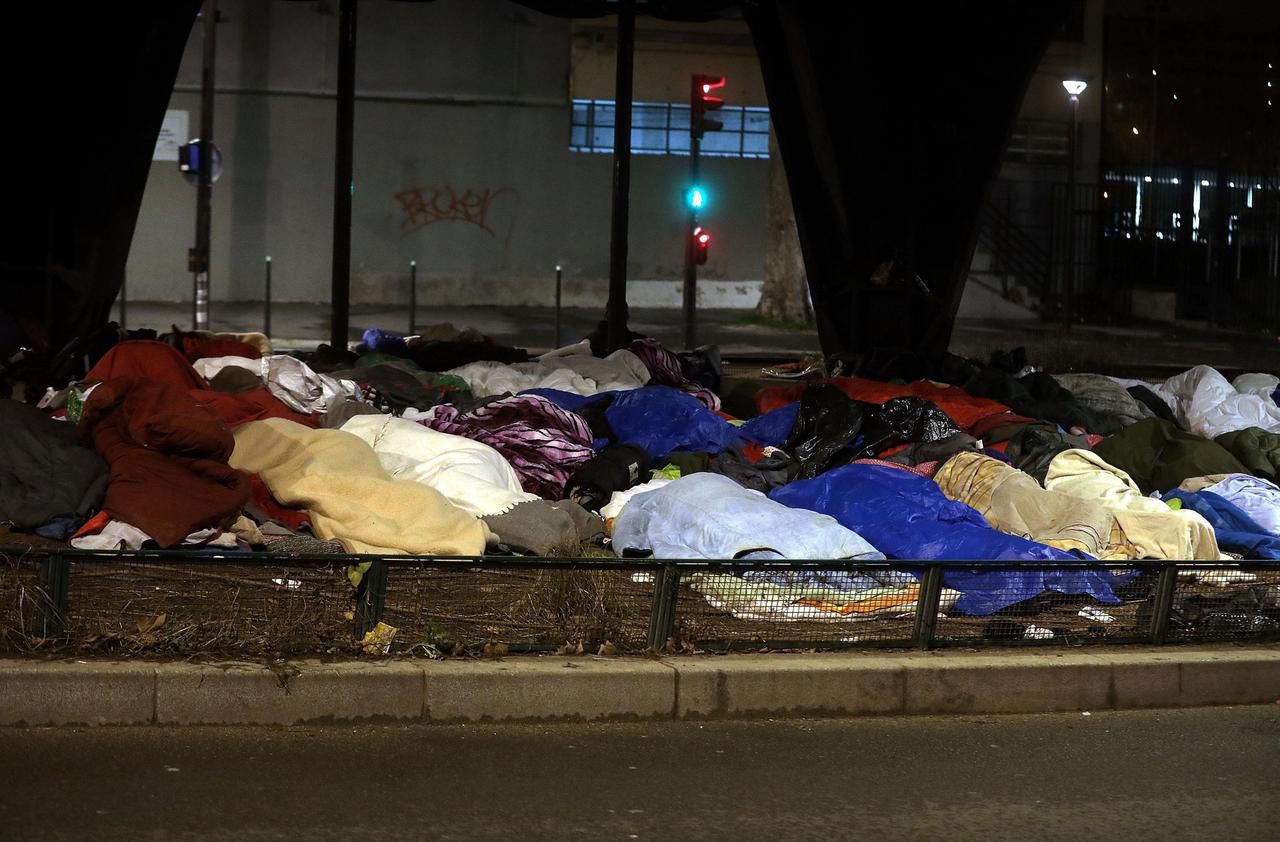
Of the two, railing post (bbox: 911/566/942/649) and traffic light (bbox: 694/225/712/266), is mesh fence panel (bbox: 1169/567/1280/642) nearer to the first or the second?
railing post (bbox: 911/566/942/649)

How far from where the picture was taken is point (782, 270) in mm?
27719

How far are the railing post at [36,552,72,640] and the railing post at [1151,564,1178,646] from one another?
451 centimetres

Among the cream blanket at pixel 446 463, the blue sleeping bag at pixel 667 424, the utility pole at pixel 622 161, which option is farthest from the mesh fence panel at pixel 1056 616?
the utility pole at pixel 622 161

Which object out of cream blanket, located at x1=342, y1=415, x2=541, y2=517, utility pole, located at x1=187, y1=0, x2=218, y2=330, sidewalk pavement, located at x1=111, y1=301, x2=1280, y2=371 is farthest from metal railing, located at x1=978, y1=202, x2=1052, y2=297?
cream blanket, located at x1=342, y1=415, x2=541, y2=517

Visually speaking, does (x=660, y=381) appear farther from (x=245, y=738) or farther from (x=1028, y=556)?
(x=245, y=738)

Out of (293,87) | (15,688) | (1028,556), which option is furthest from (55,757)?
(293,87)

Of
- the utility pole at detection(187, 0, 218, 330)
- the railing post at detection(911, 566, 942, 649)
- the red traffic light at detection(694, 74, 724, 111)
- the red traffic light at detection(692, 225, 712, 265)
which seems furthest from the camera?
the red traffic light at detection(692, 225, 712, 265)

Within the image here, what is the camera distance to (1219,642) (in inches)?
258

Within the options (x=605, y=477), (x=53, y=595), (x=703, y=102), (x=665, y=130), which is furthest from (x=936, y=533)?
(x=665, y=130)

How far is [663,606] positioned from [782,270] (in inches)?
878

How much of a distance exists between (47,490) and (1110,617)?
479 centimetres

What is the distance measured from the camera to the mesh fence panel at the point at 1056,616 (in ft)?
20.5

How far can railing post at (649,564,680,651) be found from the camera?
19.2ft

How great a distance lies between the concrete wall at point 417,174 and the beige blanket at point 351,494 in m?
22.8
